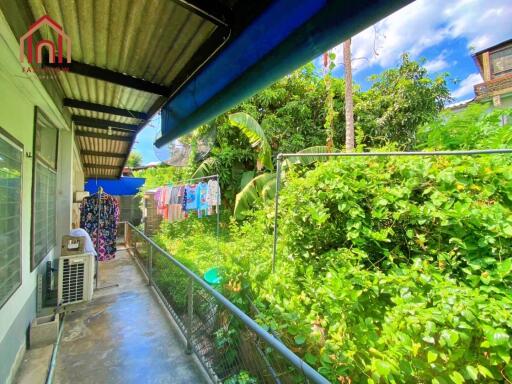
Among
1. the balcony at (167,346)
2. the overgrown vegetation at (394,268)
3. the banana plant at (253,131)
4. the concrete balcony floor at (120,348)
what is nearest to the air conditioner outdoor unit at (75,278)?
the balcony at (167,346)

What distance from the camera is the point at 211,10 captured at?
4.91 ft

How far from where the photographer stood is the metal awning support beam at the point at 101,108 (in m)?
3.46

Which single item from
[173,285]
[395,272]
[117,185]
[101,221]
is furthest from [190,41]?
[117,185]

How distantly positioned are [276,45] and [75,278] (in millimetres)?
3831

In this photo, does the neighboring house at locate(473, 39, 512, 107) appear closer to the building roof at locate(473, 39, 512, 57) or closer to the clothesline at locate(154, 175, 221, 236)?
the building roof at locate(473, 39, 512, 57)

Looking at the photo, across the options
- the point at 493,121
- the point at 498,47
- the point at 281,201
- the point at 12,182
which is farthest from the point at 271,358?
the point at 498,47

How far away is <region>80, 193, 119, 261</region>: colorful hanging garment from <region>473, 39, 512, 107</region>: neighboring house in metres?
13.8

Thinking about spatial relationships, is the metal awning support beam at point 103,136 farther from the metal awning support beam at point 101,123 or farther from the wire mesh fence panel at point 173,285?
the wire mesh fence panel at point 173,285

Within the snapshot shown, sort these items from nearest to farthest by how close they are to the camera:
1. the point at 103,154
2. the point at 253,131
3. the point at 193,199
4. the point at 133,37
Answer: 1. the point at 133,37
2. the point at 193,199
3. the point at 253,131
4. the point at 103,154

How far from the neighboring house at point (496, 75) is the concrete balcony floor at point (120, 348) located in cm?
1364

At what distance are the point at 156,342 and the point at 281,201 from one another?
216 cm

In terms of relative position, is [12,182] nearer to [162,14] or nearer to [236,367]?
[162,14]

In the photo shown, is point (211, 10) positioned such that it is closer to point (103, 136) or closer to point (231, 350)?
point (231, 350)

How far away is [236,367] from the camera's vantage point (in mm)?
2311
